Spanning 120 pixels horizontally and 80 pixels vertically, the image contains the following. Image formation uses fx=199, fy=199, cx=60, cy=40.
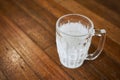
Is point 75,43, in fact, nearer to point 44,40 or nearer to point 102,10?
point 44,40

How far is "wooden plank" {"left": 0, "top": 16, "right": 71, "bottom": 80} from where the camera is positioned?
0.65 m

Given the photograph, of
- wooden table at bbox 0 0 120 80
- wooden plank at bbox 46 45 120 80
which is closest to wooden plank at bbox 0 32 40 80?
wooden table at bbox 0 0 120 80

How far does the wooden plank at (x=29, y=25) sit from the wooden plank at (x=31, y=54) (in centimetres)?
2

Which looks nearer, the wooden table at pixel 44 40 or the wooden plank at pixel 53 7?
the wooden table at pixel 44 40

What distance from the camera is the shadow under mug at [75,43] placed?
1.94 ft

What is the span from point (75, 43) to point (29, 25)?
11.7 inches

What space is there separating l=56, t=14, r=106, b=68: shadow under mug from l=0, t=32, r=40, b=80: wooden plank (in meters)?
0.12

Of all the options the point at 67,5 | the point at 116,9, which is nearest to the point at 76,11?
the point at 67,5

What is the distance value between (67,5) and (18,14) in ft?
0.76

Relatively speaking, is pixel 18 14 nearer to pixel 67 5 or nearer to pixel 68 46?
pixel 67 5

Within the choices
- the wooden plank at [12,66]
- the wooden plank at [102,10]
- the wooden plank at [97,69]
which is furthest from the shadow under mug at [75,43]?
the wooden plank at [102,10]

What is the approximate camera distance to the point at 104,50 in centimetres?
72

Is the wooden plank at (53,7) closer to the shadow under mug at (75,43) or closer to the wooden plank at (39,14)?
the wooden plank at (39,14)

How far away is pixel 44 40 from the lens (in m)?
0.76
